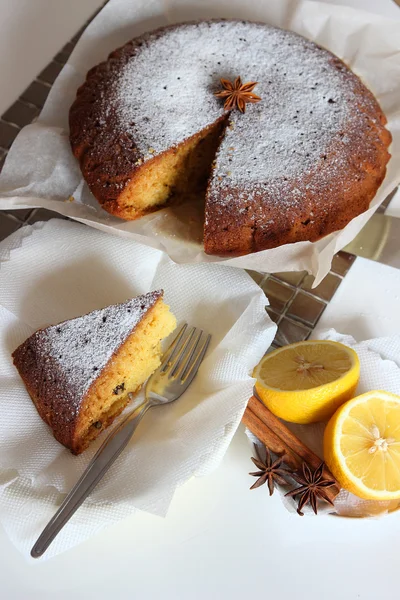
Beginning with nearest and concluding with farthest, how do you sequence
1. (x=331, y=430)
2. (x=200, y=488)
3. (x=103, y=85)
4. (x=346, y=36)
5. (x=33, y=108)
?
(x=331, y=430), (x=200, y=488), (x=103, y=85), (x=346, y=36), (x=33, y=108)

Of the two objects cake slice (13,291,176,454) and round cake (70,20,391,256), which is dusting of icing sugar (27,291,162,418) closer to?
cake slice (13,291,176,454)

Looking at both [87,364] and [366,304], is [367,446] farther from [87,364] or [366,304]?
[87,364]

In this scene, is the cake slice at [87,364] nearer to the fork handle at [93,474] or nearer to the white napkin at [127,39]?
the fork handle at [93,474]

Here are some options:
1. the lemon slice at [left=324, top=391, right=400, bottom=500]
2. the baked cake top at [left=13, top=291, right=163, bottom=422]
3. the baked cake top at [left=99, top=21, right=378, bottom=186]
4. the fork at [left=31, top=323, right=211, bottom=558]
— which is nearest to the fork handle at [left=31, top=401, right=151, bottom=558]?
the fork at [left=31, top=323, right=211, bottom=558]

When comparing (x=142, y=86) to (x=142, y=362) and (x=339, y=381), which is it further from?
(x=339, y=381)

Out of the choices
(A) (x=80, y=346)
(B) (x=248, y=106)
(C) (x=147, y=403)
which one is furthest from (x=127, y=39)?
(C) (x=147, y=403)

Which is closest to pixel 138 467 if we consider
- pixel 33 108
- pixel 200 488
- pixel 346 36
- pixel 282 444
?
pixel 200 488
